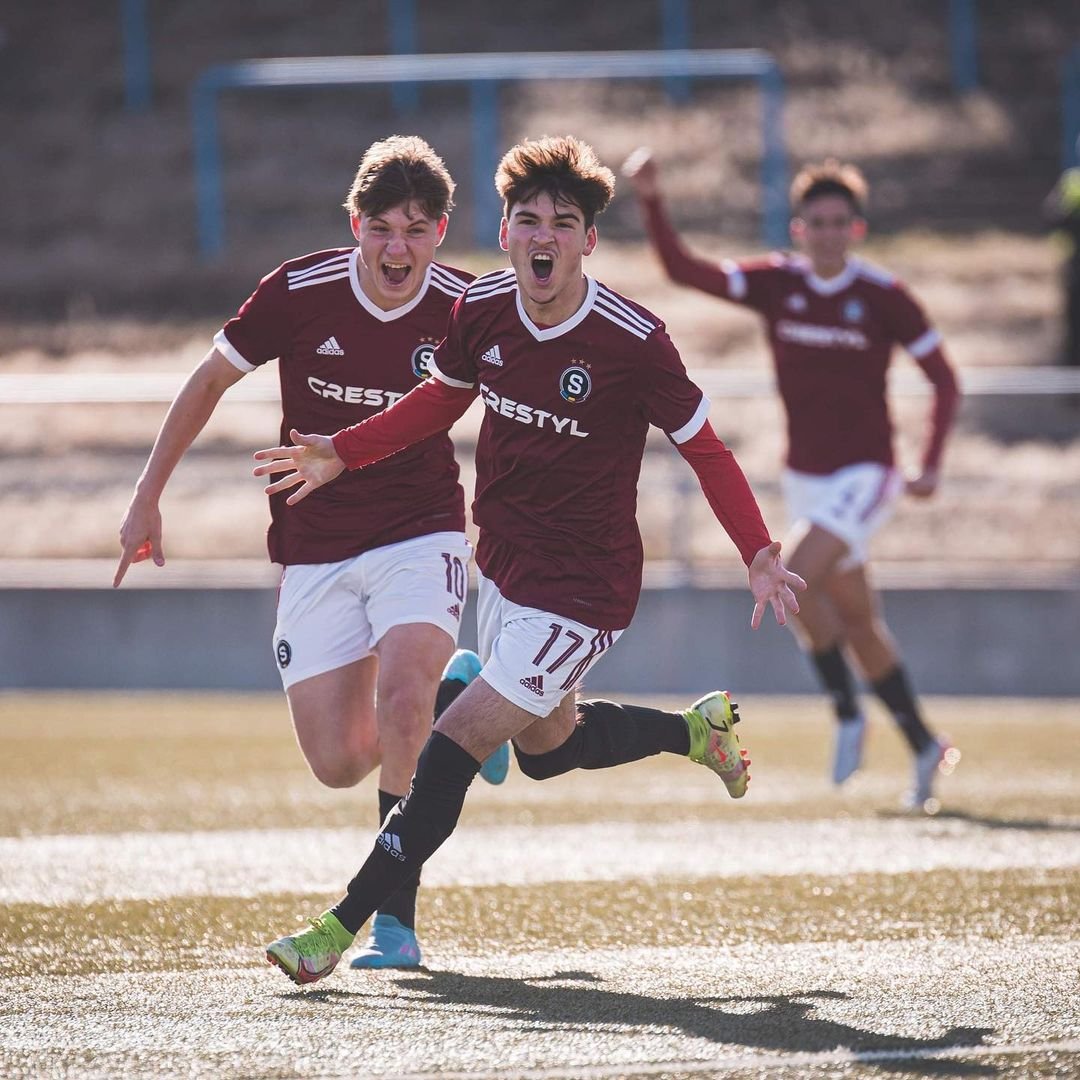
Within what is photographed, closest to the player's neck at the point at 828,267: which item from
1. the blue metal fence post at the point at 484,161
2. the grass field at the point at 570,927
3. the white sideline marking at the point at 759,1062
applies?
the grass field at the point at 570,927

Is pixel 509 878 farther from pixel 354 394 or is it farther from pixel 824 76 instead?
pixel 824 76

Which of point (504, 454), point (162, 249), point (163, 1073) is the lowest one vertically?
point (163, 1073)

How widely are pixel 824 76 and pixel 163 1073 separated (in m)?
25.9

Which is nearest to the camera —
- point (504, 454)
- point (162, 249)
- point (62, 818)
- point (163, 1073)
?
point (163, 1073)

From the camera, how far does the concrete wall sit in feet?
40.8

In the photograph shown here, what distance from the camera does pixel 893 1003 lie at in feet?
13.9

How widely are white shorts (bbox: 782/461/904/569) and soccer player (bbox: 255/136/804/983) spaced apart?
3.26 m

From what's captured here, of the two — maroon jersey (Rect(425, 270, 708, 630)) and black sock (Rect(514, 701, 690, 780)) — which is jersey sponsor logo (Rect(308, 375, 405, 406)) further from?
black sock (Rect(514, 701, 690, 780))

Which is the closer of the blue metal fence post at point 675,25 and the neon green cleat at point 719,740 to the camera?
the neon green cleat at point 719,740

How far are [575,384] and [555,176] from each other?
0.51 meters

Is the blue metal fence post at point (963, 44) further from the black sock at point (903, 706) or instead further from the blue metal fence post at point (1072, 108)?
the black sock at point (903, 706)

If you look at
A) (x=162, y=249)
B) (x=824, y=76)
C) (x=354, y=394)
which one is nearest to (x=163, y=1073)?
(x=354, y=394)

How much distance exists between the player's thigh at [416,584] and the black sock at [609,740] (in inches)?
16.7

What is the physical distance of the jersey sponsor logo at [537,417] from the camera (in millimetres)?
4734
